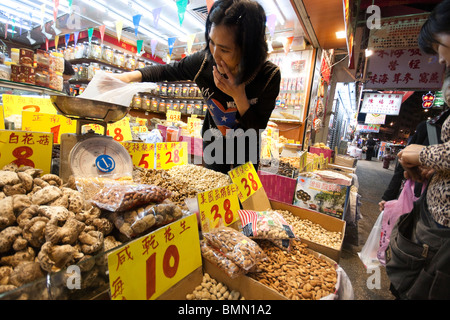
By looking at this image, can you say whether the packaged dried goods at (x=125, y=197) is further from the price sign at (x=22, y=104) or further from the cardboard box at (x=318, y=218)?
the price sign at (x=22, y=104)

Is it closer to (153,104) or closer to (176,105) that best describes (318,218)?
(176,105)

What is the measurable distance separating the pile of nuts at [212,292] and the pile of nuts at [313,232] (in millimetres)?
658

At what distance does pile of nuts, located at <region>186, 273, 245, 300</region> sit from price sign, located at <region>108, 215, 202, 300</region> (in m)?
0.09

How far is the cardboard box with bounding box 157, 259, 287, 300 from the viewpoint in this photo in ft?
2.78

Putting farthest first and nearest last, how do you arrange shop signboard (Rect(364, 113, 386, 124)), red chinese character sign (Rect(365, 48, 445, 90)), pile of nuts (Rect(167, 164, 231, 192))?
shop signboard (Rect(364, 113, 386, 124)), red chinese character sign (Rect(365, 48, 445, 90)), pile of nuts (Rect(167, 164, 231, 192))

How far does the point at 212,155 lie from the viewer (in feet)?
6.07

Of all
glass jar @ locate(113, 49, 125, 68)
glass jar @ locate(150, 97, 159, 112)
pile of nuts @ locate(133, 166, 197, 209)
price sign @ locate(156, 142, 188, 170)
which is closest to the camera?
pile of nuts @ locate(133, 166, 197, 209)

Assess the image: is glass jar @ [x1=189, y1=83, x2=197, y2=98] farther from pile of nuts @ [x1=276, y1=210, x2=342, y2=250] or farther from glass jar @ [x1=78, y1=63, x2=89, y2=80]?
pile of nuts @ [x1=276, y1=210, x2=342, y2=250]

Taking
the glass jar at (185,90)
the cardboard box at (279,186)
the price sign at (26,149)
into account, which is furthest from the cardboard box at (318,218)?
the glass jar at (185,90)

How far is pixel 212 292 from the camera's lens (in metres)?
0.94

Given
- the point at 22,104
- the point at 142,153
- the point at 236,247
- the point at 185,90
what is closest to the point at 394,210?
the point at 236,247

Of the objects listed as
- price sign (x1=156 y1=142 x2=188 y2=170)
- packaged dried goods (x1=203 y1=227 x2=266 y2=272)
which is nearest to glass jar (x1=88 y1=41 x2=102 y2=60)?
price sign (x1=156 y1=142 x2=188 y2=170)

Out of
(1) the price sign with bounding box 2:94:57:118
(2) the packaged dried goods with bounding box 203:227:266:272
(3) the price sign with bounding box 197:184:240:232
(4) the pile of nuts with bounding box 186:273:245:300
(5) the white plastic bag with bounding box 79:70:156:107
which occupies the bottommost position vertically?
(4) the pile of nuts with bounding box 186:273:245:300

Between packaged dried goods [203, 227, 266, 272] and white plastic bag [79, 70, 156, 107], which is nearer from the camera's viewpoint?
packaged dried goods [203, 227, 266, 272]
